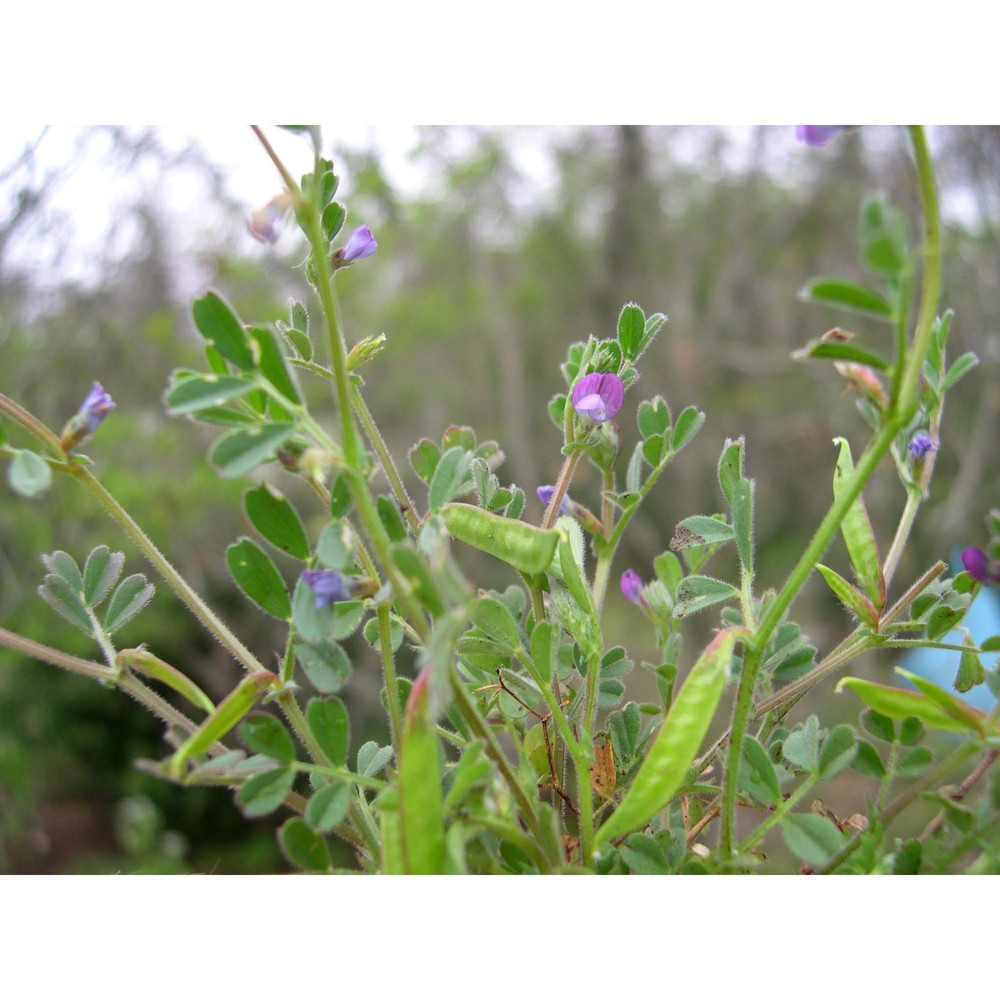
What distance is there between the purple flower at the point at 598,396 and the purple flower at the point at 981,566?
132 millimetres

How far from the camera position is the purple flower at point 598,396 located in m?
0.33

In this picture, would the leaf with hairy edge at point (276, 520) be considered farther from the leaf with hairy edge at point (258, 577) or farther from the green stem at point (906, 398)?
the green stem at point (906, 398)

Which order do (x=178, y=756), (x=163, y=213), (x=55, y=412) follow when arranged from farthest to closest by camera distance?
(x=163, y=213), (x=55, y=412), (x=178, y=756)

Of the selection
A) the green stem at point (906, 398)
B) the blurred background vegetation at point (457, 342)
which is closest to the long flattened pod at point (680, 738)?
the green stem at point (906, 398)

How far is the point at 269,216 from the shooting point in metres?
0.25

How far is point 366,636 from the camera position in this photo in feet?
1.12

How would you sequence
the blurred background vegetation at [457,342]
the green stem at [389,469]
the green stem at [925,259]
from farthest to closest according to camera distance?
the blurred background vegetation at [457,342], the green stem at [389,469], the green stem at [925,259]

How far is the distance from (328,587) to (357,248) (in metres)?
0.18

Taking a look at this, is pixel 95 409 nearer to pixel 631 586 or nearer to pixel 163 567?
pixel 163 567

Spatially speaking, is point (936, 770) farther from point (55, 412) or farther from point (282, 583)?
point (55, 412)

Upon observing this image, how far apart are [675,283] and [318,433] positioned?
3.52 metres
